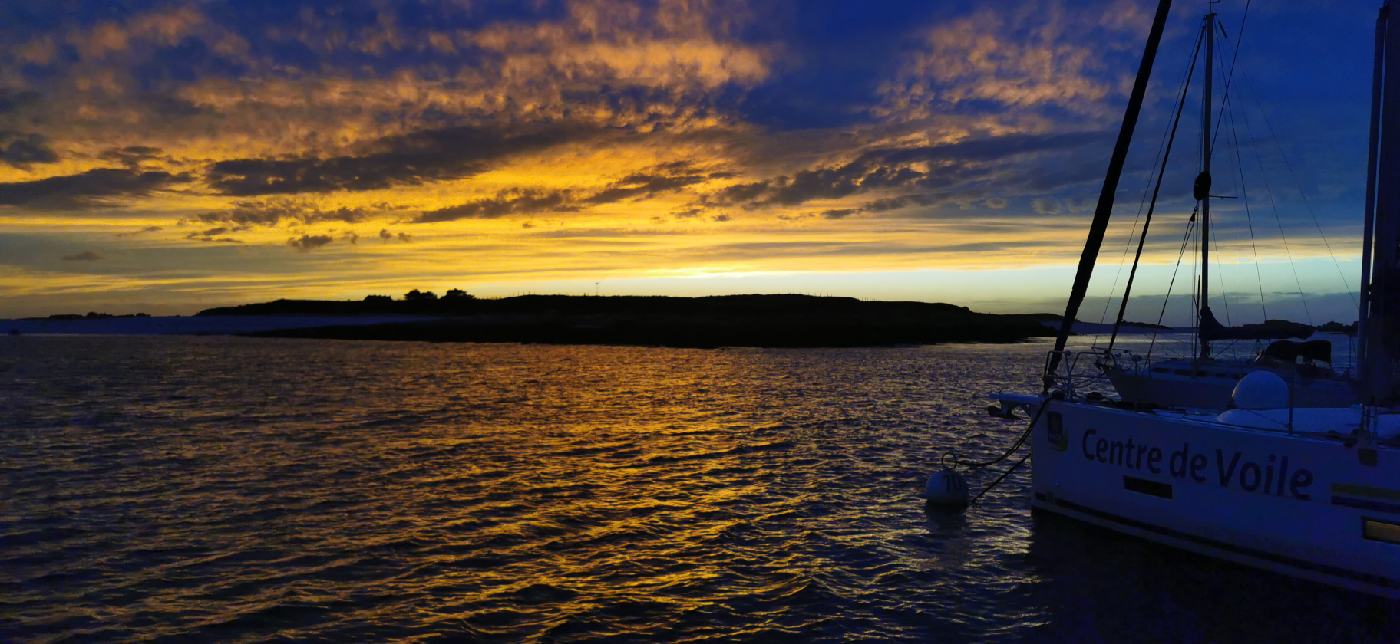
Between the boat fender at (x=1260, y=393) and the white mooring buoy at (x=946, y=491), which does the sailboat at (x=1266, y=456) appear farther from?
the white mooring buoy at (x=946, y=491)

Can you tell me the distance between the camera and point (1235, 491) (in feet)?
45.6

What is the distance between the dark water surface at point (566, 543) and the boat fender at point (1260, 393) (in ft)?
11.1

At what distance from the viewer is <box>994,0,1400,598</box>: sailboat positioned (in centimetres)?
1242

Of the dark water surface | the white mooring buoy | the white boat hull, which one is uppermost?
the white boat hull

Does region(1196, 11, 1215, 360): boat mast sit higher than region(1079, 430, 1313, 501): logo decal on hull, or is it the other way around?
region(1196, 11, 1215, 360): boat mast

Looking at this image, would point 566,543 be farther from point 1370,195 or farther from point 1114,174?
point 1370,195

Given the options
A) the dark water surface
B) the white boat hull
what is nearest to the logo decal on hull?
the white boat hull

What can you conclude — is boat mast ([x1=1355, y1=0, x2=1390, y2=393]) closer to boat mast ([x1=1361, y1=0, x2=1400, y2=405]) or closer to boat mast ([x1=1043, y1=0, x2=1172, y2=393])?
boat mast ([x1=1361, y1=0, x2=1400, y2=405])

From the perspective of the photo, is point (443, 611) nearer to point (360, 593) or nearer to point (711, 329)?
point (360, 593)

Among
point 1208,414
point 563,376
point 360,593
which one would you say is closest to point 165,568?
point 360,593

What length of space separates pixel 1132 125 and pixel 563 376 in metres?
46.5

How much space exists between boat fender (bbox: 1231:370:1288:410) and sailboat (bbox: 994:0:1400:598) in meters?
0.03

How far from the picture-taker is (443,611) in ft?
40.8

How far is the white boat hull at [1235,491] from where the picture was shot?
12.3m
